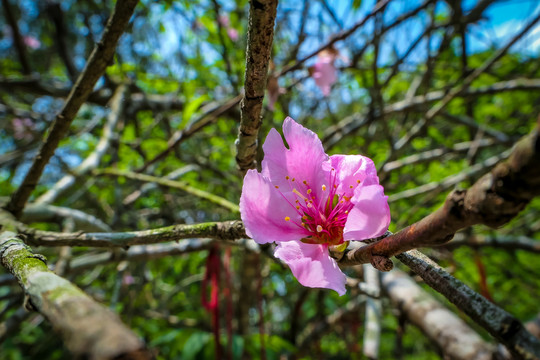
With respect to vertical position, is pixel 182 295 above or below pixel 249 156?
below

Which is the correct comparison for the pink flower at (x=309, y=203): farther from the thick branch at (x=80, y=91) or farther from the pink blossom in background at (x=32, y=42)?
the pink blossom in background at (x=32, y=42)

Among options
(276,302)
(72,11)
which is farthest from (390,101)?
(72,11)

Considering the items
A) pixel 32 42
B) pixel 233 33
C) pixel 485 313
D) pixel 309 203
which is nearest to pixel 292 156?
pixel 309 203

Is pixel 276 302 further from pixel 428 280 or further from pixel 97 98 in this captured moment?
pixel 428 280

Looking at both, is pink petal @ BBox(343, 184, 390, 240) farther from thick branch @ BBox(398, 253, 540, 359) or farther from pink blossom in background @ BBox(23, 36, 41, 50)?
pink blossom in background @ BBox(23, 36, 41, 50)

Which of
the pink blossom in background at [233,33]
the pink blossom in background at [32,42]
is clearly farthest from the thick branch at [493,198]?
the pink blossom in background at [32,42]

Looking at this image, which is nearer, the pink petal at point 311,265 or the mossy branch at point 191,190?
the pink petal at point 311,265

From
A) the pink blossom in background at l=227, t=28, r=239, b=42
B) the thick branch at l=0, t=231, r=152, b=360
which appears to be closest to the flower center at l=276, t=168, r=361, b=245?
the thick branch at l=0, t=231, r=152, b=360
